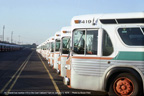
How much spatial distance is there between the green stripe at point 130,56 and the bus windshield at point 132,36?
31 centimetres

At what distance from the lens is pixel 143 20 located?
7398 mm

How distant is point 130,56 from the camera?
7.35 metres

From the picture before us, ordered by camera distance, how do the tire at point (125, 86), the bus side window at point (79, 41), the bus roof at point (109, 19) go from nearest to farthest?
the tire at point (125, 86) < the bus roof at point (109, 19) < the bus side window at point (79, 41)

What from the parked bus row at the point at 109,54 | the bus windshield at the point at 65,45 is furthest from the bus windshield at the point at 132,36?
the bus windshield at the point at 65,45

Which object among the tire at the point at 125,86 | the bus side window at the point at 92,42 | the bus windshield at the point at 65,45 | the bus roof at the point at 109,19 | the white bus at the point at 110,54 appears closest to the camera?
the tire at the point at 125,86

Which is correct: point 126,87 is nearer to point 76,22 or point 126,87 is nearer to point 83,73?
point 83,73

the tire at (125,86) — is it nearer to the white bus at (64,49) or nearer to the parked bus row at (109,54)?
the parked bus row at (109,54)

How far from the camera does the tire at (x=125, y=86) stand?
7.19 meters

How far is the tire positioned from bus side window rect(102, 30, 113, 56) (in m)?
0.83

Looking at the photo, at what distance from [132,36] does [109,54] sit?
37.3 inches

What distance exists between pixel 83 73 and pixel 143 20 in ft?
8.63

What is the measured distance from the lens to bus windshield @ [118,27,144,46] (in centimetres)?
736

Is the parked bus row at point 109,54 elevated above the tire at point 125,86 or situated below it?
above

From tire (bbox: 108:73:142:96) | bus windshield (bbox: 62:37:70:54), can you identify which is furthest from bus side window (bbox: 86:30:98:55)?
bus windshield (bbox: 62:37:70:54)
